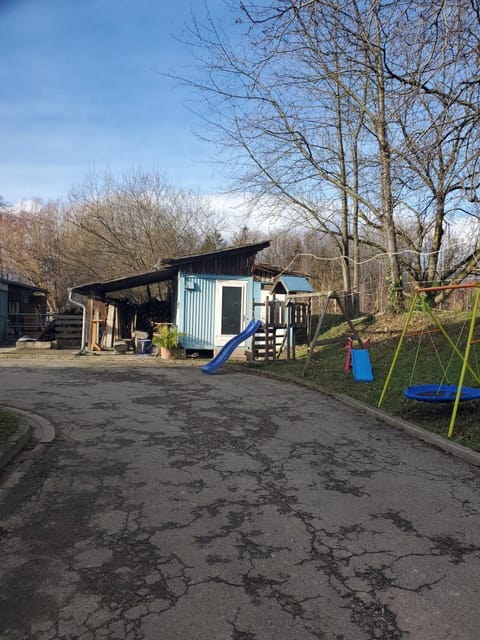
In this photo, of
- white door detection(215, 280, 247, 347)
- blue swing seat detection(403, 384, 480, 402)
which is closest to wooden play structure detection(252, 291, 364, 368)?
white door detection(215, 280, 247, 347)

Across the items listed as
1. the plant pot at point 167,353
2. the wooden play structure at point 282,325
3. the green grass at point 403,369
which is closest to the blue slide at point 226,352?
the wooden play structure at point 282,325

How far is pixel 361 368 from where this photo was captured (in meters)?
11.1

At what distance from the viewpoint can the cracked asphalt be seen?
8.82 ft

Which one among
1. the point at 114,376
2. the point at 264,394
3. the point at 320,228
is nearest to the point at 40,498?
the point at 264,394

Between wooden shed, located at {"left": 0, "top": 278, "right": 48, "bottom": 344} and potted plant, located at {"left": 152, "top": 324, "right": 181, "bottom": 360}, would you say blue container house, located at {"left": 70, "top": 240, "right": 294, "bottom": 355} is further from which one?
wooden shed, located at {"left": 0, "top": 278, "right": 48, "bottom": 344}

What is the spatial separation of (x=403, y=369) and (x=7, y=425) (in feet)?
26.2

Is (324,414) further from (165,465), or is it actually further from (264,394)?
(165,465)

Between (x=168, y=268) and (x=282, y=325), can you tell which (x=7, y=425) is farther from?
(x=168, y=268)

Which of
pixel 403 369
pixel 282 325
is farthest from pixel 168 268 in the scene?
pixel 403 369

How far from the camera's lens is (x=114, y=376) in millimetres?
12539

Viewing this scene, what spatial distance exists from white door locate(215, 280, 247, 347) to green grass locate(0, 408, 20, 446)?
34.7ft

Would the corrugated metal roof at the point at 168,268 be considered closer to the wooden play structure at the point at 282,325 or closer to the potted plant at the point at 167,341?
the potted plant at the point at 167,341

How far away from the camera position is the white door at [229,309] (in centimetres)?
1792

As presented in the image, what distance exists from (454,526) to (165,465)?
9.55ft
